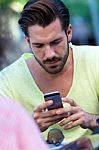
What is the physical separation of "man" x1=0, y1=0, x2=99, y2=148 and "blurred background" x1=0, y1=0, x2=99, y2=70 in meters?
1.80

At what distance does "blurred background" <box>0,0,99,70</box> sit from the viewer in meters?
4.18

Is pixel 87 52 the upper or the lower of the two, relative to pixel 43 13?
lower

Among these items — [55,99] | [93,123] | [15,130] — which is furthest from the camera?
[93,123]

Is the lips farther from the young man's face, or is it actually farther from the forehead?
the forehead

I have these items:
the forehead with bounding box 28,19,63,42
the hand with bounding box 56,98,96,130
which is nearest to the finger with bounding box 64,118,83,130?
the hand with bounding box 56,98,96,130

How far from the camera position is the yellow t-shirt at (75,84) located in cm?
219

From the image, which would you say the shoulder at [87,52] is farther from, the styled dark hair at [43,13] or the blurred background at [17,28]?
the blurred background at [17,28]

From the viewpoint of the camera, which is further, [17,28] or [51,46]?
[17,28]

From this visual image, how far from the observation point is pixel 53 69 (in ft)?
7.38

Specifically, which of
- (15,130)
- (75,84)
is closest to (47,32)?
(75,84)

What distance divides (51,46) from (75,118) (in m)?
0.41

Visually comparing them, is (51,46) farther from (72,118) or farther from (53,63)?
(72,118)

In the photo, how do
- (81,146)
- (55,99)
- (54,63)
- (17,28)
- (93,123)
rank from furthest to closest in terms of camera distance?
(17,28) → (54,63) → (93,123) → (55,99) → (81,146)

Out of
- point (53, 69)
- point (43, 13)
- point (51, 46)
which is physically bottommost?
point (53, 69)
